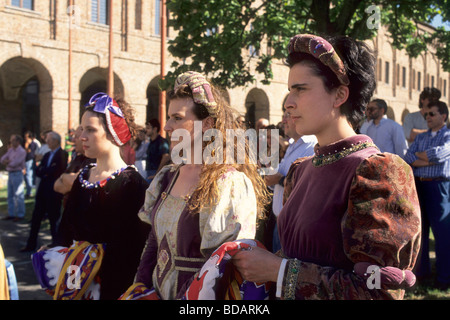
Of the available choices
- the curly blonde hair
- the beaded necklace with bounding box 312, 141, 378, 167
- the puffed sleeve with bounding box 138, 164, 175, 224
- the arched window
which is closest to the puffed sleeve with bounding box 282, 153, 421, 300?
the beaded necklace with bounding box 312, 141, 378, 167

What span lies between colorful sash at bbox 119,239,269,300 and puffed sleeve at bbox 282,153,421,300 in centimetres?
27

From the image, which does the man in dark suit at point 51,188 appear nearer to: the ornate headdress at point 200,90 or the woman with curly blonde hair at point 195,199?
the woman with curly blonde hair at point 195,199

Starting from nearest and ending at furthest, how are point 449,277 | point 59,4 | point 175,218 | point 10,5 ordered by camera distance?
point 175,218
point 449,277
point 10,5
point 59,4

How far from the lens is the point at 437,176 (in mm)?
5375

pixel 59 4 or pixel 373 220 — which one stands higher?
pixel 59 4

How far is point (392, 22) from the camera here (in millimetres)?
11602

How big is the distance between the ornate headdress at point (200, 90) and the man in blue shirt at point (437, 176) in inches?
147

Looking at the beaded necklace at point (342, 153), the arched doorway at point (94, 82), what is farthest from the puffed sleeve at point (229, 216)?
the arched doorway at point (94, 82)

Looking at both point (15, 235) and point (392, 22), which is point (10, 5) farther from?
point (392, 22)

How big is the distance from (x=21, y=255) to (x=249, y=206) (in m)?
6.48

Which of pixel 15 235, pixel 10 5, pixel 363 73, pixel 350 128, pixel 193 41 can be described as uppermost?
pixel 10 5

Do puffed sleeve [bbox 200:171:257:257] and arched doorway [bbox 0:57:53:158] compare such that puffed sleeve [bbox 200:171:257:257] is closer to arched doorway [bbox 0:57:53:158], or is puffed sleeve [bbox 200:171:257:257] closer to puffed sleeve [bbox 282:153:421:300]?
puffed sleeve [bbox 282:153:421:300]
